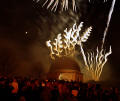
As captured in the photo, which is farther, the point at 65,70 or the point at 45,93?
the point at 65,70

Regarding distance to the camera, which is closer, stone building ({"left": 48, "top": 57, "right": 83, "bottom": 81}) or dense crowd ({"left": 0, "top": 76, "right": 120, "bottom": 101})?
dense crowd ({"left": 0, "top": 76, "right": 120, "bottom": 101})

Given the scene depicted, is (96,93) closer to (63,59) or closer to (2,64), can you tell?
(63,59)

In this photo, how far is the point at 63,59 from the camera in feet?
172

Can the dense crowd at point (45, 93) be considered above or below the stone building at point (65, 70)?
below

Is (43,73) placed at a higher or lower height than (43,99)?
higher

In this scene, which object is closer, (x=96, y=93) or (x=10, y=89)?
(x=10, y=89)

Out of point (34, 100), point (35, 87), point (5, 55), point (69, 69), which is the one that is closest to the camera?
point (34, 100)

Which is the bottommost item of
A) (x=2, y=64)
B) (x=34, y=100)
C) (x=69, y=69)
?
(x=34, y=100)

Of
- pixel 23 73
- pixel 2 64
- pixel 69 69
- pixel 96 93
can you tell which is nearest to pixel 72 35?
pixel 96 93

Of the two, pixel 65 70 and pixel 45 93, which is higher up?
pixel 65 70

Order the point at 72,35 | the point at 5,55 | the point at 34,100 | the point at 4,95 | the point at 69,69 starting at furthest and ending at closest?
1. the point at 5,55
2. the point at 69,69
3. the point at 72,35
4. the point at 34,100
5. the point at 4,95

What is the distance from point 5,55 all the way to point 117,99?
58.0 metres

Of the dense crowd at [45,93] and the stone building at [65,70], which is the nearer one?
the dense crowd at [45,93]

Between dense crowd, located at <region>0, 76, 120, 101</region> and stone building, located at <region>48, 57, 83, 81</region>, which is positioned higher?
stone building, located at <region>48, 57, 83, 81</region>
